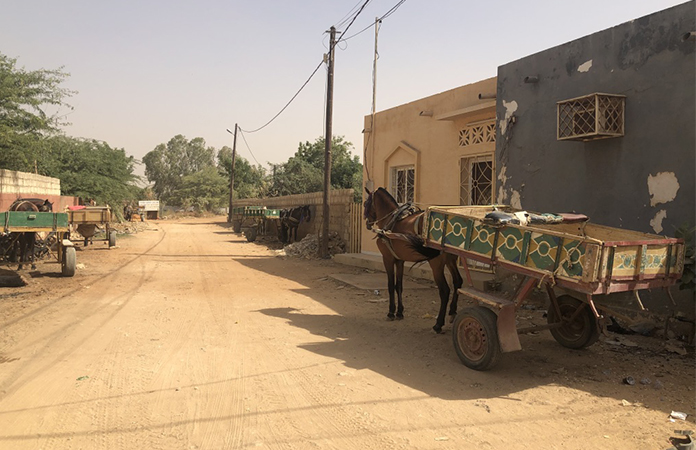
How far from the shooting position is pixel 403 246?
22.8 ft

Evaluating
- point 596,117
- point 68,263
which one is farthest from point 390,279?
point 68,263

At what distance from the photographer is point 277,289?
1027 centimetres

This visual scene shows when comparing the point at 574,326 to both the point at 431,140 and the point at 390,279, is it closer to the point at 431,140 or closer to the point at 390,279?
the point at 390,279

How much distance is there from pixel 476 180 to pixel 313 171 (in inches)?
1052

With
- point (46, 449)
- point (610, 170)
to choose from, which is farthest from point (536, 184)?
point (46, 449)

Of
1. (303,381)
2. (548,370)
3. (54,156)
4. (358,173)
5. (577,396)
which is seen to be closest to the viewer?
(577,396)

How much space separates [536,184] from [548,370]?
4.07 m

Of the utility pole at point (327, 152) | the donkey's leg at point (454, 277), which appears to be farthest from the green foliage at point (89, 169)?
the donkey's leg at point (454, 277)

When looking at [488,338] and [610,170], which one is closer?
[488,338]

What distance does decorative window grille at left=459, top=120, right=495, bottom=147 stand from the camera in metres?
10.2

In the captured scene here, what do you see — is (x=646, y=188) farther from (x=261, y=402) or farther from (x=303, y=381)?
(x=261, y=402)

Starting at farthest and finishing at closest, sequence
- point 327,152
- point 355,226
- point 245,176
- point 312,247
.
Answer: point 245,176
point 312,247
point 327,152
point 355,226

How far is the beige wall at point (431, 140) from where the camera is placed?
10.6 metres

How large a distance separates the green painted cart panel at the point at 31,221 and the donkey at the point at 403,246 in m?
6.59
